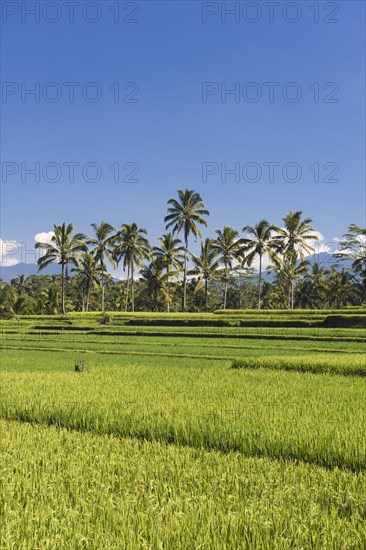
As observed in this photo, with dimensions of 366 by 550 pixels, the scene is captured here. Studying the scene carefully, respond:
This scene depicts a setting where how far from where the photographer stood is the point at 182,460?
17.7 feet

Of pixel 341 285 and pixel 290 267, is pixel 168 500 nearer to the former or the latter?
pixel 290 267

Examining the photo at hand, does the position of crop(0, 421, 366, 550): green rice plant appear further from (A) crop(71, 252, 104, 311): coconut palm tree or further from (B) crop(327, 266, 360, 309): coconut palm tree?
(B) crop(327, 266, 360, 309): coconut palm tree

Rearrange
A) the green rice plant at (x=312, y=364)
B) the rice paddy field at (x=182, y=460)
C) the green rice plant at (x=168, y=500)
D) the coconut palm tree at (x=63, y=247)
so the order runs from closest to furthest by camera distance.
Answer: the green rice plant at (x=168, y=500)
the rice paddy field at (x=182, y=460)
the green rice plant at (x=312, y=364)
the coconut palm tree at (x=63, y=247)

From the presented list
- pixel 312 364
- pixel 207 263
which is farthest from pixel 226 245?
pixel 312 364

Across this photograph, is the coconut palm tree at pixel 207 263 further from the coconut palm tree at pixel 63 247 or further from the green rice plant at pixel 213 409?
the green rice plant at pixel 213 409

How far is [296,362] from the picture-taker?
50.1ft

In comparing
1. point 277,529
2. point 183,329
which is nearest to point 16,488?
point 277,529

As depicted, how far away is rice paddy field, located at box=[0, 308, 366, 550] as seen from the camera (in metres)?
3.52

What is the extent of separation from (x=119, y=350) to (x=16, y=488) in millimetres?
18470

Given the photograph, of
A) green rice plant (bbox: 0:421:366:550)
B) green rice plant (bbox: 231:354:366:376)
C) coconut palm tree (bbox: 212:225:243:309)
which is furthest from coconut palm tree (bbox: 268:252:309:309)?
green rice plant (bbox: 0:421:366:550)

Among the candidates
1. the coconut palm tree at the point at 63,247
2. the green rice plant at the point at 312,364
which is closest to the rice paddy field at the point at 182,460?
the green rice plant at the point at 312,364

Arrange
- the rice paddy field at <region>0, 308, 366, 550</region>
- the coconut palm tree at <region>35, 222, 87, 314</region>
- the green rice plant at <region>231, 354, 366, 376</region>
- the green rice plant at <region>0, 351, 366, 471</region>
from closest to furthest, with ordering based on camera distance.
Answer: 1. the rice paddy field at <region>0, 308, 366, 550</region>
2. the green rice plant at <region>0, 351, 366, 471</region>
3. the green rice plant at <region>231, 354, 366, 376</region>
4. the coconut palm tree at <region>35, 222, 87, 314</region>

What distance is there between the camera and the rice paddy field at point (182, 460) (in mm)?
3520

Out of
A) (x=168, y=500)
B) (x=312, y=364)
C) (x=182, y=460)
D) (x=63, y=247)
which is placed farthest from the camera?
(x=63, y=247)
